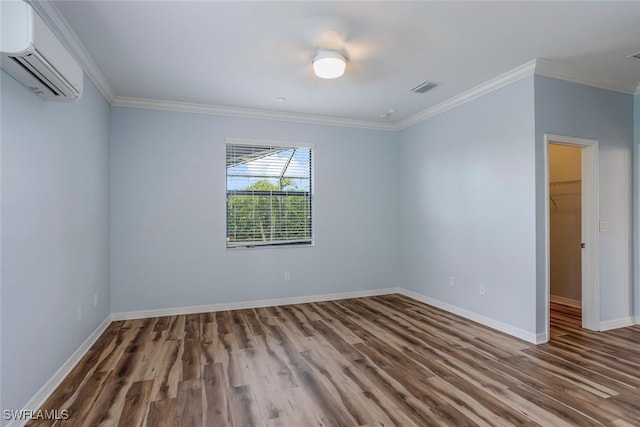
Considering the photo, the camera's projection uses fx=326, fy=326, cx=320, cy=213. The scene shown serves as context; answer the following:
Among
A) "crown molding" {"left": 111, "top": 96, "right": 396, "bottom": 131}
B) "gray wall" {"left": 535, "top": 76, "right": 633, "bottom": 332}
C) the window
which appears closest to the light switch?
"gray wall" {"left": 535, "top": 76, "right": 633, "bottom": 332}

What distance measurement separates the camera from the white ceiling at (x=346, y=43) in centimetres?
229

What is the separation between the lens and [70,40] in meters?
2.58

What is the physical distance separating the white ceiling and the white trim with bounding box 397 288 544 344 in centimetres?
264

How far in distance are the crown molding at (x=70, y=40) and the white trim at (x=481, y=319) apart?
474 centimetres

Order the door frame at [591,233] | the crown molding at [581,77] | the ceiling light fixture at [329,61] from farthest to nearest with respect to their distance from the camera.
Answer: the door frame at [591,233], the crown molding at [581,77], the ceiling light fixture at [329,61]

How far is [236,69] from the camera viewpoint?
3217 millimetres

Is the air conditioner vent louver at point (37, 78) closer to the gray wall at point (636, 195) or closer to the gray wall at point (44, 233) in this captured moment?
the gray wall at point (44, 233)

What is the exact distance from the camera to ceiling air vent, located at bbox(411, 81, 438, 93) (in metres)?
3.63

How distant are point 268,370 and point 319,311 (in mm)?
1681

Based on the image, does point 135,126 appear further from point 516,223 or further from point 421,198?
point 516,223

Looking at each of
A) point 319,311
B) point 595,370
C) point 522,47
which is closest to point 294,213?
point 319,311

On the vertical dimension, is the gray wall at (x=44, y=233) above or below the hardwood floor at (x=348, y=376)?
above

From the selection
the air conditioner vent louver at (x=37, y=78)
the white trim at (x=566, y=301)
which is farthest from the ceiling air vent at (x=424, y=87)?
the white trim at (x=566, y=301)

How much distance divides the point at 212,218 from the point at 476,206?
10.9 feet
